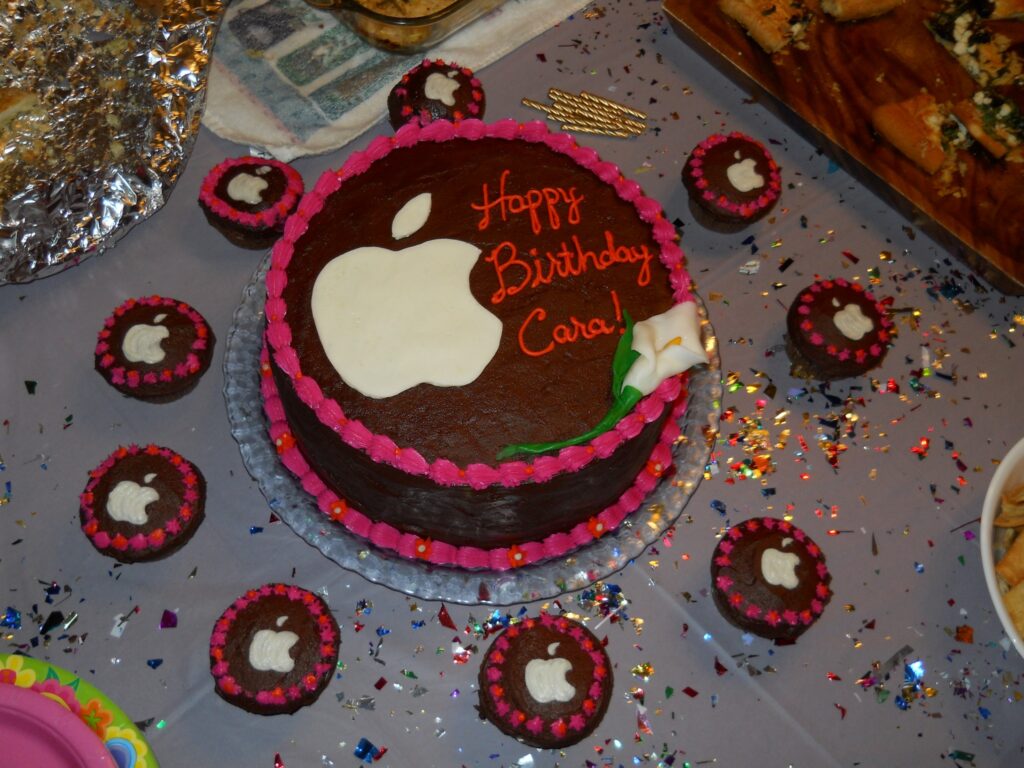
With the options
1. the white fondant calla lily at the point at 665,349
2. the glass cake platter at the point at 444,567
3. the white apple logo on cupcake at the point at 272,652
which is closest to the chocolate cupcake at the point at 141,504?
the glass cake platter at the point at 444,567

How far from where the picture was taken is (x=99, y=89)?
2.96 metres

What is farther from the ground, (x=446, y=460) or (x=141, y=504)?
(x=446, y=460)

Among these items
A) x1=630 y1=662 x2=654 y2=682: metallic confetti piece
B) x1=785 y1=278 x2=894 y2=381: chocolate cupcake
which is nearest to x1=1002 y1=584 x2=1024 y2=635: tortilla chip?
x1=785 y1=278 x2=894 y2=381: chocolate cupcake

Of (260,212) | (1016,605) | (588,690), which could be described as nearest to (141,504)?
(260,212)

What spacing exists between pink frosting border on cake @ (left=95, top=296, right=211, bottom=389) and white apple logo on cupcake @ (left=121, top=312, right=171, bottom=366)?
A: 4cm

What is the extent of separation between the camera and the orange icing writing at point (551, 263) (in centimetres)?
231

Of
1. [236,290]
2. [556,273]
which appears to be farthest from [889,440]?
[236,290]

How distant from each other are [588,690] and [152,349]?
1587 mm

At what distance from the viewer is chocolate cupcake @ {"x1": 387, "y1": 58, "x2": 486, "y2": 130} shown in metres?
3.08

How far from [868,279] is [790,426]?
671mm

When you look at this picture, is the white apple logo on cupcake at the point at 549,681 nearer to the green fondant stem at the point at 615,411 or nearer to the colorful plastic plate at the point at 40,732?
the green fondant stem at the point at 615,411

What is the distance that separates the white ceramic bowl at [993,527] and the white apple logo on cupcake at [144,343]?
7.72 ft

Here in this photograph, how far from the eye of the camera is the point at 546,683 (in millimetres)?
2320

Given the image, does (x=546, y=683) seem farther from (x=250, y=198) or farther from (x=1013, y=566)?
(x=250, y=198)
